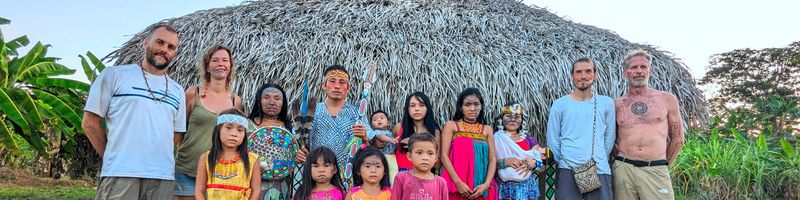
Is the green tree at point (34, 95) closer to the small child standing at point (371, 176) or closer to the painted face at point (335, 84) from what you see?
the painted face at point (335, 84)

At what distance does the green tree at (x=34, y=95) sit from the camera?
17.9 ft

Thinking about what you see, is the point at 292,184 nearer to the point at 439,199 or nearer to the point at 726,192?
the point at 439,199

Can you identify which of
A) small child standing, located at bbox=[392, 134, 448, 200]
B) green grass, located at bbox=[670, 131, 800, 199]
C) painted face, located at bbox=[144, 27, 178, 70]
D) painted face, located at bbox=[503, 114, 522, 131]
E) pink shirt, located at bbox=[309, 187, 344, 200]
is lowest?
green grass, located at bbox=[670, 131, 800, 199]

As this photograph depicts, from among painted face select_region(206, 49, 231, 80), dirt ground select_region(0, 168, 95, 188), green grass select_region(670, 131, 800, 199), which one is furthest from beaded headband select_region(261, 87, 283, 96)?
dirt ground select_region(0, 168, 95, 188)

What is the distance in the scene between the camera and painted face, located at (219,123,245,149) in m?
3.01

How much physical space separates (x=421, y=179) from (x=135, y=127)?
145 cm

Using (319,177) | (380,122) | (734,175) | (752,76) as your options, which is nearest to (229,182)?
(319,177)

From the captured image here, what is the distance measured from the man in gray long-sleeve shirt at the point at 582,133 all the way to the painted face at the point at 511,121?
263 mm

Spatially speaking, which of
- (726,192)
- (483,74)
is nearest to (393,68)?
(483,74)

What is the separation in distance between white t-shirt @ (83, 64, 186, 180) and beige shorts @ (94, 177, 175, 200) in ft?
0.10

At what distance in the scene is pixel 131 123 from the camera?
2.71 meters

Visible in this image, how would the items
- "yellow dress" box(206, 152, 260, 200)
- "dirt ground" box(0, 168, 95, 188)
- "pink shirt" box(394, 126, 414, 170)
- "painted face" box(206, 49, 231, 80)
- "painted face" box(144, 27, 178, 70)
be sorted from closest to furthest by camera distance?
"painted face" box(144, 27, 178, 70)
"yellow dress" box(206, 152, 260, 200)
"painted face" box(206, 49, 231, 80)
"pink shirt" box(394, 126, 414, 170)
"dirt ground" box(0, 168, 95, 188)

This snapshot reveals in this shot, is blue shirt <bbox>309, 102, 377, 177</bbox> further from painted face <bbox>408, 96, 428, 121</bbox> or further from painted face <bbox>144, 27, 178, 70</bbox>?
painted face <bbox>144, 27, 178, 70</bbox>

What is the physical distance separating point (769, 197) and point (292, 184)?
17.4ft
